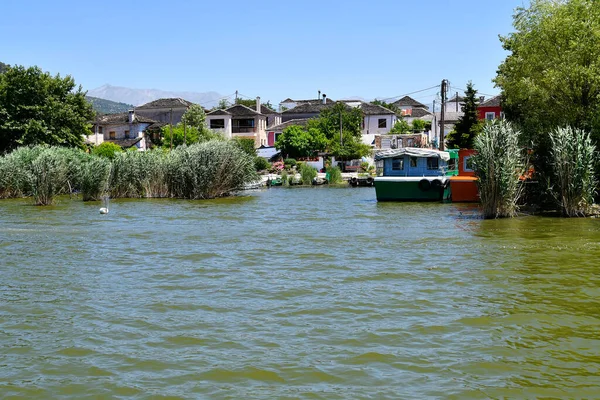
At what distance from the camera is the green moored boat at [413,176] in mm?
38562

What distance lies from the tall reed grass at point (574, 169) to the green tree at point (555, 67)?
1.39m

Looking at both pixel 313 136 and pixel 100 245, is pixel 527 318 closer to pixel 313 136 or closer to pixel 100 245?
pixel 100 245

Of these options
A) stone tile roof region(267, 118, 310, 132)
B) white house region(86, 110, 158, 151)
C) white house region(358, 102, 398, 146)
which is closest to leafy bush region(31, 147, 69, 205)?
white house region(86, 110, 158, 151)

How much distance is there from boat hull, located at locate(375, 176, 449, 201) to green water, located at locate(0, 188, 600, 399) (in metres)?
13.8

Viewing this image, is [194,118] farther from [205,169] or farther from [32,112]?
[205,169]

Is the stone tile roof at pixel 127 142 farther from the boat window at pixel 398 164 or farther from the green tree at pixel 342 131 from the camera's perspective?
the boat window at pixel 398 164

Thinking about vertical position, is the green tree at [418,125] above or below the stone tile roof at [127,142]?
above

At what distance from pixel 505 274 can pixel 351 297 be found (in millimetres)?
4523

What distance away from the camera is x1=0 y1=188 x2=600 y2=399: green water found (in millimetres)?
9211

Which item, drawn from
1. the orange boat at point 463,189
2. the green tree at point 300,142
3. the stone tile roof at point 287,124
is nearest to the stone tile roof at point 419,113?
the stone tile roof at point 287,124

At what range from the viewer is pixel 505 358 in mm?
10086

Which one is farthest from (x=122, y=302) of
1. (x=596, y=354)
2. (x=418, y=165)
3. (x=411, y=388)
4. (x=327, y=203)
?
(x=418, y=165)

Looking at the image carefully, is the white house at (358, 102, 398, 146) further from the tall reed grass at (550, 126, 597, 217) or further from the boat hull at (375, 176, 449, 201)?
the tall reed grass at (550, 126, 597, 217)

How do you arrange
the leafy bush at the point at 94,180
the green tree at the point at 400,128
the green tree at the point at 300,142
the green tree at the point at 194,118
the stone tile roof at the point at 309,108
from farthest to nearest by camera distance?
the stone tile roof at the point at 309,108, the green tree at the point at 400,128, the green tree at the point at 194,118, the green tree at the point at 300,142, the leafy bush at the point at 94,180
